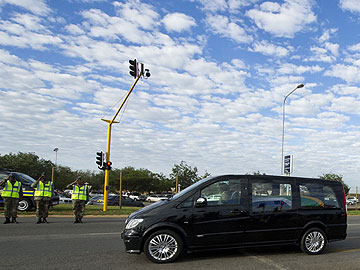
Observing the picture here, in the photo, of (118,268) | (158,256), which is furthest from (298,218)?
(118,268)

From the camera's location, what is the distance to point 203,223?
656 cm

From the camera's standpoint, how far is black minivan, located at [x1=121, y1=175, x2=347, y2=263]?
6.41 metres

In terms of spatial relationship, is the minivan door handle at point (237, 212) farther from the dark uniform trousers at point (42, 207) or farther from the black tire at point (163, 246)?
the dark uniform trousers at point (42, 207)

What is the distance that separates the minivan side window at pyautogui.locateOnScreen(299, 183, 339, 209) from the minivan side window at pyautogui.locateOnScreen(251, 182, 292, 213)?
0.34 m

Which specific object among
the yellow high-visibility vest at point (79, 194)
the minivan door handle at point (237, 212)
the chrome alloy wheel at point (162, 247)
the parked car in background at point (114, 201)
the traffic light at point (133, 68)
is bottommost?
the parked car in background at point (114, 201)

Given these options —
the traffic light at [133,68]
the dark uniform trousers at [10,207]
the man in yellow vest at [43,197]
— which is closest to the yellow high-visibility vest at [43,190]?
the man in yellow vest at [43,197]

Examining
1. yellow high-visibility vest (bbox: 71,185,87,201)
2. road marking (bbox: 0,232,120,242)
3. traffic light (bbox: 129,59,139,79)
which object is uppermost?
traffic light (bbox: 129,59,139,79)

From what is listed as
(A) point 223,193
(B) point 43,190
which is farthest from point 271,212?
(B) point 43,190

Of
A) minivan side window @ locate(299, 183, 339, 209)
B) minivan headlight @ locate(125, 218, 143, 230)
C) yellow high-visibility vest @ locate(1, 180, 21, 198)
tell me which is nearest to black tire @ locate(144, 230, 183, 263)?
minivan headlight @ locate(125, 218, 143, 230)

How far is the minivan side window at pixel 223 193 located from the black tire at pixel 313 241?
171 cm

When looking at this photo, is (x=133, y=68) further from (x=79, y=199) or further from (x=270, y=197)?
(x=270, y=197)

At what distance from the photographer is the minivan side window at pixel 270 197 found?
7.02 metres

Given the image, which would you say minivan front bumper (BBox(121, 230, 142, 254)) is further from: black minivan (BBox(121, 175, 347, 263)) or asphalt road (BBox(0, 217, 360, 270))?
asphalt road (BBox(0, 217, 360, 270))

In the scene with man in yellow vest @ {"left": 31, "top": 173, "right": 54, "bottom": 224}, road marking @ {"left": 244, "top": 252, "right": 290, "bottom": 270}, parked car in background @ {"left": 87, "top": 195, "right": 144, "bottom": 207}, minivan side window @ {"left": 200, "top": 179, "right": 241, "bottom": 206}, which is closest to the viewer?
road marking @ {"left": 244, "top": 252, "right": 290, "bottom": 270}
